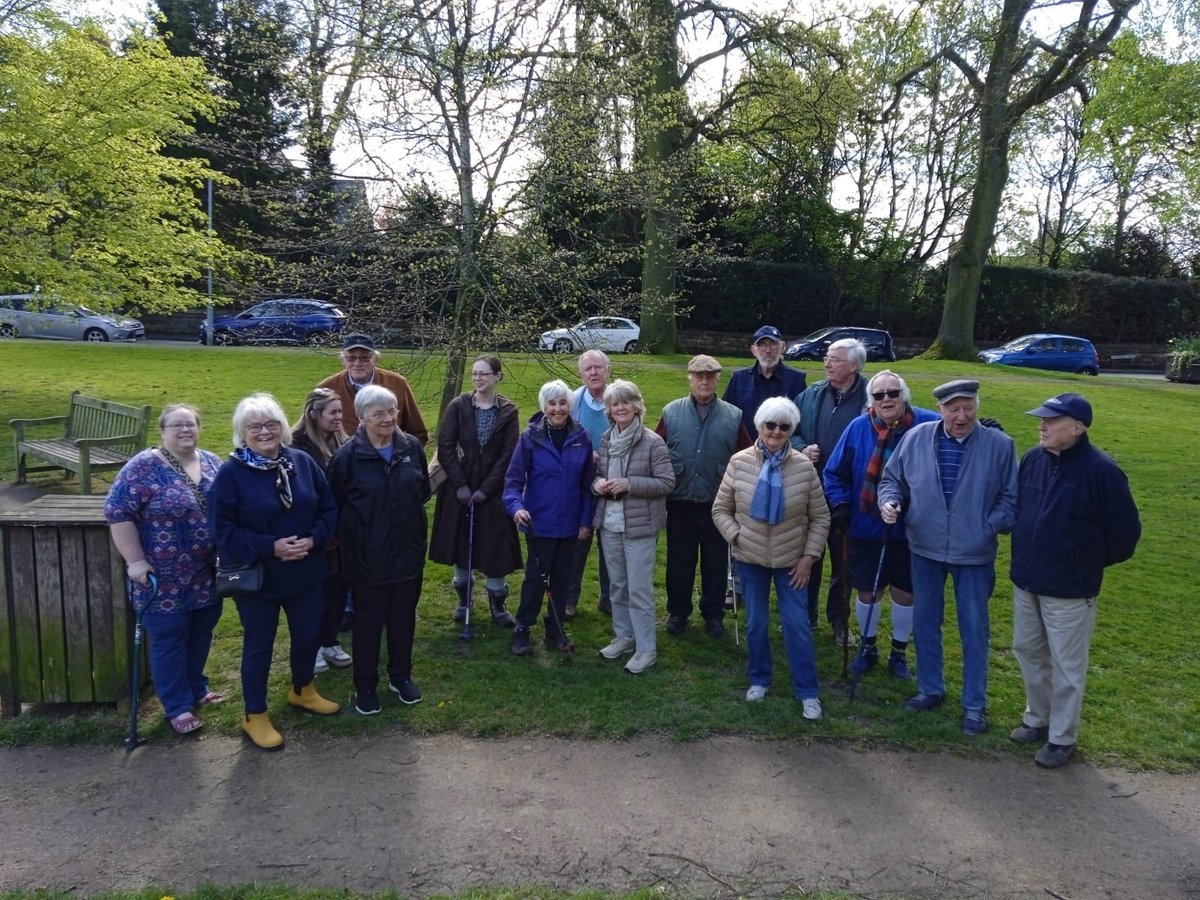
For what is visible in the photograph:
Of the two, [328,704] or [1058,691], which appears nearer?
[1058,691]

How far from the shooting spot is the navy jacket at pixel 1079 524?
13.4 feet

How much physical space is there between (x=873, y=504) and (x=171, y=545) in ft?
12.4

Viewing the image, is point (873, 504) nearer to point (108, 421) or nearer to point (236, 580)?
point (236, 580)

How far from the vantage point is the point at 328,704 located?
15.0ft

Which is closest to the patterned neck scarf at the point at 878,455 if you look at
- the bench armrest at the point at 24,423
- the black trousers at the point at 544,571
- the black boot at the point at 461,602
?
the black trousers at the point at 544,571

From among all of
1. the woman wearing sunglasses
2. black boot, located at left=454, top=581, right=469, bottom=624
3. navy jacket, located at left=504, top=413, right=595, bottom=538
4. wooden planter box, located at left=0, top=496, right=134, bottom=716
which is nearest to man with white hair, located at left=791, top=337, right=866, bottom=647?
the woman wearing sunglasses

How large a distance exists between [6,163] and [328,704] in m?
11.0

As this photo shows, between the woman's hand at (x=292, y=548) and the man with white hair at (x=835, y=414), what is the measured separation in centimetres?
294

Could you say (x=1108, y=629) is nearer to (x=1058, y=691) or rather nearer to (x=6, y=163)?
(x=1058, y=691)

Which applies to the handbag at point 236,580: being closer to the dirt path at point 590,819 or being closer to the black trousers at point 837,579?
the dirt path at point 590,819

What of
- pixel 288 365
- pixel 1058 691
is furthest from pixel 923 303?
pixel 1058 691

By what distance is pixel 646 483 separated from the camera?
5094 mm

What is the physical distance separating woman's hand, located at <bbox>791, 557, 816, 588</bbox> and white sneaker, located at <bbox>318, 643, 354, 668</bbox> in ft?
8.91

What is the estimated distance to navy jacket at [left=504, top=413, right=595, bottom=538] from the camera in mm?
5199
